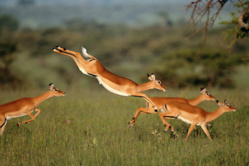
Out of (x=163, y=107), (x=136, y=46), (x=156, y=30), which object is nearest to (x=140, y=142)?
(x=163, y=107)

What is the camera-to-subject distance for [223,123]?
8.69 metres

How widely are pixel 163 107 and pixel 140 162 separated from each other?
1138mm

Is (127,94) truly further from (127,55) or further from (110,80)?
(127,55)

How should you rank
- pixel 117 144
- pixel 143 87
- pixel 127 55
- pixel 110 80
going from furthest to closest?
pixel 127 55, pixel 117 144, pixel 143 87, pixel 110 80

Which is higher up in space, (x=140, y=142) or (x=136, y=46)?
(x=136, y=46)

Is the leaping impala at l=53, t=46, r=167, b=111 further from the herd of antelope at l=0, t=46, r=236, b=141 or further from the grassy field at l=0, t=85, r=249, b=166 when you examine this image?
the grassy field at l=0, t=85, r=249, b=166

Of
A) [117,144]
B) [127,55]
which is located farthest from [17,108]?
[127,55]

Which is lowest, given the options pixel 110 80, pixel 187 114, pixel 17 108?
pixel 110 80

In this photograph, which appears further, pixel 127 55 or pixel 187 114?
pixel 127 55

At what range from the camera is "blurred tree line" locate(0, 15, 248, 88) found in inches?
1227

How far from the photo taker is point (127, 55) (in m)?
48.9

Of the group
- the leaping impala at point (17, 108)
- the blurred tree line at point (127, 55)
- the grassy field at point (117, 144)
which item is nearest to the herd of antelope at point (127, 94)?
the leaping impala at point (17, 108)

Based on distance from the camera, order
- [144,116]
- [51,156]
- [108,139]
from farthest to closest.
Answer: [144,116], [108,139], [51,156]

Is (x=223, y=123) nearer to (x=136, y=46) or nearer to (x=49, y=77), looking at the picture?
(x=49, y=77)
